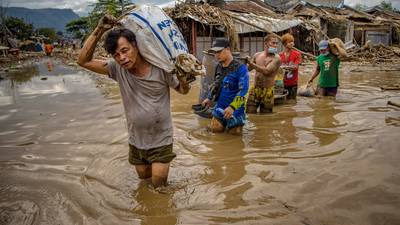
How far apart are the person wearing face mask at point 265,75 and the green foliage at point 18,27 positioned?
50.0 metres

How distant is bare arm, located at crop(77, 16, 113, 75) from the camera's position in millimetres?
2625

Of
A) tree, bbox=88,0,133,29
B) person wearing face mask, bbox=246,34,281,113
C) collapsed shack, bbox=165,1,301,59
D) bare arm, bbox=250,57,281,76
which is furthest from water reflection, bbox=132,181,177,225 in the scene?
tree, bbox=88,0,133,29

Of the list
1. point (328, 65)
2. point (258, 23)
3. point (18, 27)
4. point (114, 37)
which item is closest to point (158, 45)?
point (114, 37)

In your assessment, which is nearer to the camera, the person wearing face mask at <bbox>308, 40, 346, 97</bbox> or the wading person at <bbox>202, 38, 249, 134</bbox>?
the wading person at <bbox>202, 38, 249, 134</bbox>

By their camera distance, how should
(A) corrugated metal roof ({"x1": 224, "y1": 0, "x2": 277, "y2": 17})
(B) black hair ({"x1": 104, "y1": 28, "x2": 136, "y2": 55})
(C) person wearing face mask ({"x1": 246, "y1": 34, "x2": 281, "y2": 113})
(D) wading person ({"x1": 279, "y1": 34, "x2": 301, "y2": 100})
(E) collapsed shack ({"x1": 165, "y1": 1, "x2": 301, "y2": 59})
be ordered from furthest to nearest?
(A) corrugated metal roof ({"x1": 224, "y1": 0, "x2": 277, "y2": 17})
(E) collapsed shack ({"x1": 165, "y1": 1, "x2": 301, "y2": 59})
(D) wading person ({"x1": 279, "y1": 34, "x2": 301, "y2": 100})
(C) person wearing face mask ({"x1": 246, "y1": 34, "x2": 281, "y2": 113})
(B) black hair ({"x1": 104, "y1": 28, "x2": 136, "y2": 55})

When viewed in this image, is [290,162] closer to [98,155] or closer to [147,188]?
[147,188]

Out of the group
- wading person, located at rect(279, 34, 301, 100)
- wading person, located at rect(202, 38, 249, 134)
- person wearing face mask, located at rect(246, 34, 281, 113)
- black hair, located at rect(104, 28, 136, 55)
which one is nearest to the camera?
black hair, located at rect(104, 28, 136, 55)

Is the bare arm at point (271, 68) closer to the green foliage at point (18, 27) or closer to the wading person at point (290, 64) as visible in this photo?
the wading person at point (290, 64)

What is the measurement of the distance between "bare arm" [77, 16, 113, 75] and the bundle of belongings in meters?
0.12

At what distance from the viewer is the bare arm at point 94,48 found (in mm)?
2625

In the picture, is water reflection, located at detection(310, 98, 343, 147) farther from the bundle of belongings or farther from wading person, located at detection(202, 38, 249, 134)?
the bundle of belongings

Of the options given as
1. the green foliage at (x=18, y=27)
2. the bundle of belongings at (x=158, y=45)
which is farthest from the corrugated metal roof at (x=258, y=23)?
the green foliage at (x=18, y=27)

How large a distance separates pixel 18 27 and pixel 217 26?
43.4 meters

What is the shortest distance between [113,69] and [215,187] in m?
1.48
